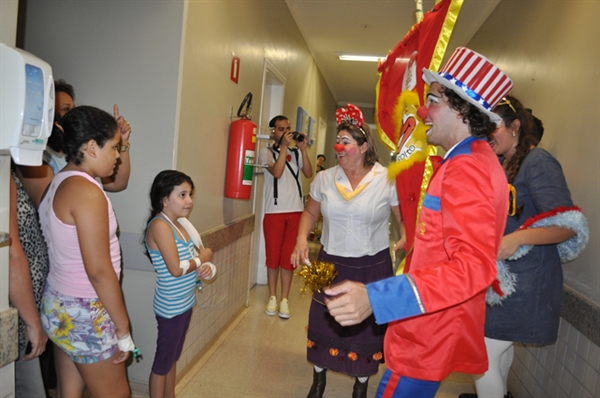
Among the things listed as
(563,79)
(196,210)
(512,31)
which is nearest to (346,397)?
(196,210)

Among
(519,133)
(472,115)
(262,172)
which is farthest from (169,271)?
(262,172)

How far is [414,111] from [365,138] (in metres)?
0.86

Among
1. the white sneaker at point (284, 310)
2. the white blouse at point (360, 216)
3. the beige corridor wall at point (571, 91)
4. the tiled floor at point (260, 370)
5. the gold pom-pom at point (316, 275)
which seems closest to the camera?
the gold pom-pom at point (316, 275)

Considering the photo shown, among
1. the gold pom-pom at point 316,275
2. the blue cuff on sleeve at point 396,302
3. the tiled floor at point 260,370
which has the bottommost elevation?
the tiled floor at point 260,370

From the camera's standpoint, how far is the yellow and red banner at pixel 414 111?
134 cm

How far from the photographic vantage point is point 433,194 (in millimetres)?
1234

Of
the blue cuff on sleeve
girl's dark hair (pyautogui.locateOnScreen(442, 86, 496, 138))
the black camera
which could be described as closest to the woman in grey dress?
girl's dark hair (pyautogui.locateOnScreen(442, 86, 496, 138))

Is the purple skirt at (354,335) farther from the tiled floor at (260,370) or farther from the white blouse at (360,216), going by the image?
the tiled floor at (260,370)

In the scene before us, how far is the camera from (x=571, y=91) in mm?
2328

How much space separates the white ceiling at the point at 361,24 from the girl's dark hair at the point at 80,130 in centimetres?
366

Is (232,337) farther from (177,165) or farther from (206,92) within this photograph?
(206,92)

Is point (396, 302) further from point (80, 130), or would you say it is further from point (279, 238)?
point (279, 238)

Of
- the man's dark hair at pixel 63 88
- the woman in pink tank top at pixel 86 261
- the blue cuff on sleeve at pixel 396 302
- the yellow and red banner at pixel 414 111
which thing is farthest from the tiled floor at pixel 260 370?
the blue cuff on sleeve at pixel 396 302

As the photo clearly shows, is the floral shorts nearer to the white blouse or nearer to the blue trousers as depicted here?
the blue trousers
